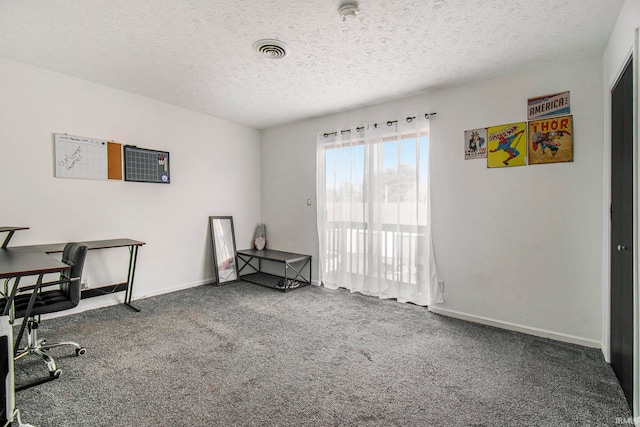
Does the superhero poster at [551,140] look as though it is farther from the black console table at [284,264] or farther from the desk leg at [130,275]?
Result: the desk leg at [130,275]

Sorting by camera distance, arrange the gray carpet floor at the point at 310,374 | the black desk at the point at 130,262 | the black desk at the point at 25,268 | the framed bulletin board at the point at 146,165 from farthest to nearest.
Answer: the framed bulletin board at the point at 146,165
the black desk at the point at 130,262
the gray carpet floor at the point at 310,374
the black desk at the point at 25,268

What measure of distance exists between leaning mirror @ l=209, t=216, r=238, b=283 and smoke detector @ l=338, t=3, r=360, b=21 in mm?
3442

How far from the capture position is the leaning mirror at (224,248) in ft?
14.9

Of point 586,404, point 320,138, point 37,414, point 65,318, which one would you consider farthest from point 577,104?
point 65,318

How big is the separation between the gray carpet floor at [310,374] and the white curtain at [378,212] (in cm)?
60

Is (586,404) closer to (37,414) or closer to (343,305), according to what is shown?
(343,305)

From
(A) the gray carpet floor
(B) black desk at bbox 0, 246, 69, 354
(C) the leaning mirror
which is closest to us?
(B) black desk at bbox 0, 246, 69, 354

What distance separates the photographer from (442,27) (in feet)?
7.34

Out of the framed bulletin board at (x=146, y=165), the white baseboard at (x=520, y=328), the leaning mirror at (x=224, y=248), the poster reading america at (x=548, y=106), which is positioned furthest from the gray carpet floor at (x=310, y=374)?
the poster reading america at (x=548, y=106)

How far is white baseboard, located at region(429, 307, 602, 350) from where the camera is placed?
8.50ft

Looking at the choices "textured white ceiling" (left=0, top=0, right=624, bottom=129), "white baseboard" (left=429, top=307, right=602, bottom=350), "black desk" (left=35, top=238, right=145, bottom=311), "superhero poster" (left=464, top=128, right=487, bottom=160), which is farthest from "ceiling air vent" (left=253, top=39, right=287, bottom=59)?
"white baseboard" (left=429, top=307, right=602, bottom=350)

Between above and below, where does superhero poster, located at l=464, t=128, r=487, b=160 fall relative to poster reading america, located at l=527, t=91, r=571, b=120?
below

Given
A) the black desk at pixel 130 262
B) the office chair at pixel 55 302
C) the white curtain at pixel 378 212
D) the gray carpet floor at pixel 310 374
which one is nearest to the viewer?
the gray carpet floor at pixel 310 374

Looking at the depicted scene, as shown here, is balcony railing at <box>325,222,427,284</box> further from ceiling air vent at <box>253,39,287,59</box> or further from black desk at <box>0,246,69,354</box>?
black desk at <box>0,246,69,354</box>
